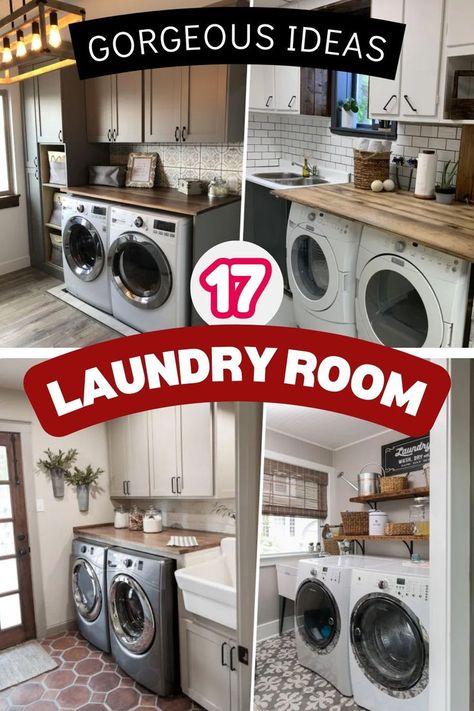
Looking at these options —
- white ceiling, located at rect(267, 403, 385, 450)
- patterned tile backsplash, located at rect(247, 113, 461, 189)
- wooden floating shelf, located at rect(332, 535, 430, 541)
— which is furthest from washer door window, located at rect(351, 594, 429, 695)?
patterned tile backsplash, located at rect(247, 113, 461, 189)

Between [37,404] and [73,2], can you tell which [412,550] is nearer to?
[37,404]

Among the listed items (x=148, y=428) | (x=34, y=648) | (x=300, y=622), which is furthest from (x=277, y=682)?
(x=148, y=428)

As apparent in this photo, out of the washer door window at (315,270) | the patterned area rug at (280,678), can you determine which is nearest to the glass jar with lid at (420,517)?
the patterned area rug at (280,678)

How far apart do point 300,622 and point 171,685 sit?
27 centimetres

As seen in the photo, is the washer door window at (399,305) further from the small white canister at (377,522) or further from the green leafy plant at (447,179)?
the small white canister at (377,522)

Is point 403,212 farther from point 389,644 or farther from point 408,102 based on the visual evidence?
point 389,644

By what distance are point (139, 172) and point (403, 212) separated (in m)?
0.69

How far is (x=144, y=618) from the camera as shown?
118 centimetres

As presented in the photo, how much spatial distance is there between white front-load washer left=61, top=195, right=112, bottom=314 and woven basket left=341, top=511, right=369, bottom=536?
659 mm

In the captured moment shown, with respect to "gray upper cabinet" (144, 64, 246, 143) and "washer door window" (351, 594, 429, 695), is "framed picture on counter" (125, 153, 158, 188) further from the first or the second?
→ "washer door window" (351, 594, 429, 695)

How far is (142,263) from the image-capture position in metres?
1.27

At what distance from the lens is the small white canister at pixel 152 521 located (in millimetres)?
1060

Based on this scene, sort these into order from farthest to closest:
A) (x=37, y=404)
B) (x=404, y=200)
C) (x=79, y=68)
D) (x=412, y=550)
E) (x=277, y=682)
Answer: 1. (x=404, y=200)
2. (x=412, y=550)
3. (x=277, y=682)
4. (x=37, y=404)
5. (x=79, y=68)

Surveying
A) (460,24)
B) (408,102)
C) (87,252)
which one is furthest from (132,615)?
(460,24)
